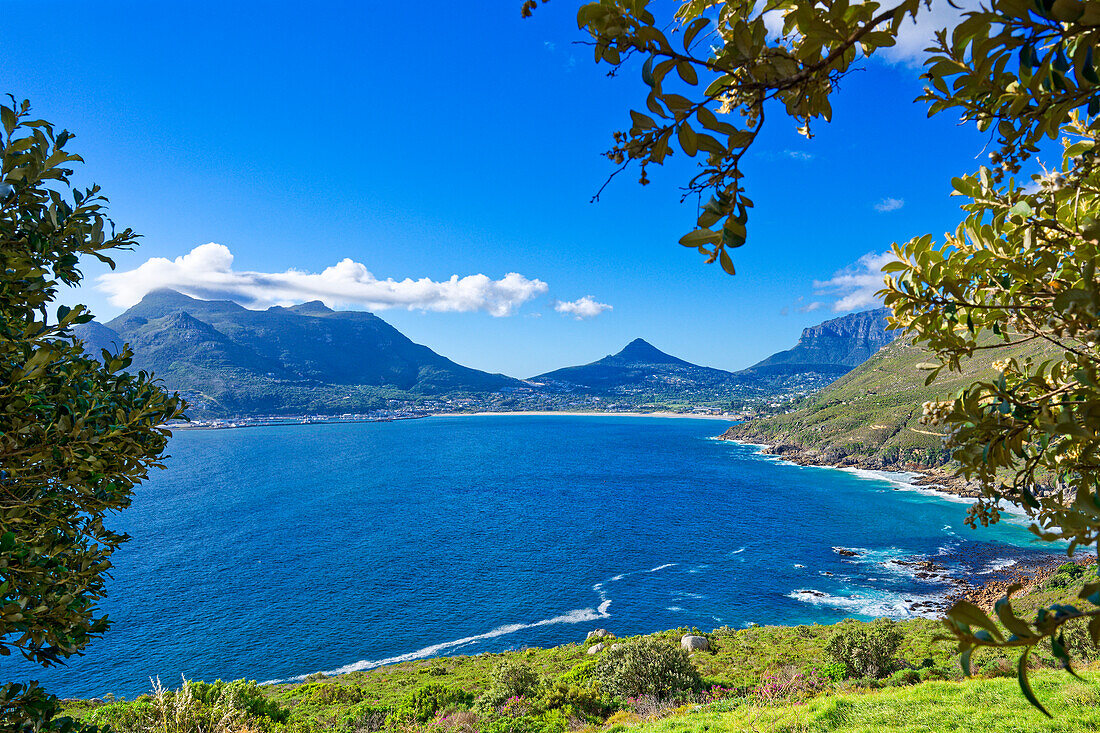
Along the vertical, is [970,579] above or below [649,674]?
below

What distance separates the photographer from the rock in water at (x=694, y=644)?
2966 cm

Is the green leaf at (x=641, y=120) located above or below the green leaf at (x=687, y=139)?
above

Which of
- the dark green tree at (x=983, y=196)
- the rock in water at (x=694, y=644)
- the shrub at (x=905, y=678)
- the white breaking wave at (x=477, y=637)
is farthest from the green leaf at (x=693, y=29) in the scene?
the white breaking wave at (x=477, y=637)

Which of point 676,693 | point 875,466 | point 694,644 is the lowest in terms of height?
point 694,644

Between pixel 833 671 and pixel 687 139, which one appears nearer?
pixel 687 139

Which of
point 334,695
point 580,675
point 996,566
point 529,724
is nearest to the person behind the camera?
point 529,724

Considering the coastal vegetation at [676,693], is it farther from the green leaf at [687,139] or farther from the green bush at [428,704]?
the green leaf at [687,139]

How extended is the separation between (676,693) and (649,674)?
1.13m

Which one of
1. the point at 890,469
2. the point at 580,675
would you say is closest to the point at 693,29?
the point at 580,675

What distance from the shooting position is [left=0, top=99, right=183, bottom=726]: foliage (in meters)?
3.43

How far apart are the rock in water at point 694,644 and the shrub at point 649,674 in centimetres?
978

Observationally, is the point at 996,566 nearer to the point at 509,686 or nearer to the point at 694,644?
the point at 694,644

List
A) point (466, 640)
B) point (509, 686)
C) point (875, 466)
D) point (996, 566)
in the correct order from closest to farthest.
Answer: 1. point (509, 686)
2. point (466, 640)
3. point (996, 566)
4. point (875, 466)

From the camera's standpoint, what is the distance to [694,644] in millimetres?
30156
